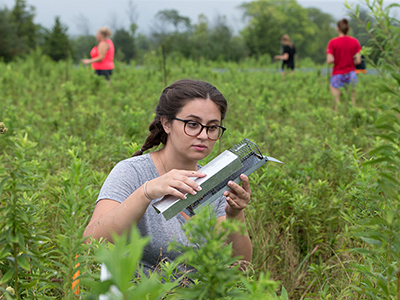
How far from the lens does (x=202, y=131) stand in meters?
2.01

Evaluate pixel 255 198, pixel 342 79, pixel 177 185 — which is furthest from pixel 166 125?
pixel 342 79

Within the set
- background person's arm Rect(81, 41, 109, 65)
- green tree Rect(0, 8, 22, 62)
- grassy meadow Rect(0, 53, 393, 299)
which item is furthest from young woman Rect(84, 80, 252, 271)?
green tree Rect(0, 8, 22, 62)

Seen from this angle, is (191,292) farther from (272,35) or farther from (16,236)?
(272,35)

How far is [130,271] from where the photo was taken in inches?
24.4

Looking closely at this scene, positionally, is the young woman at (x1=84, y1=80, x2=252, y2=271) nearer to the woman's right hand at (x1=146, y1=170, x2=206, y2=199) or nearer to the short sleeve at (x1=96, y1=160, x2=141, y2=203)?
the short sleeve at (x1=96, y1=160, x2=141, y2=203)

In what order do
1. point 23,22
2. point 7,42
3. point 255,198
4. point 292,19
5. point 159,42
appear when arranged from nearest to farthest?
point 255,198 → point 7,42 → point 23,22 → point 159,42 → point 292,19

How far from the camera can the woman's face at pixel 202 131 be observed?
6.66ft

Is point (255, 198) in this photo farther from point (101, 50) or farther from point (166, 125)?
point (101, 50)

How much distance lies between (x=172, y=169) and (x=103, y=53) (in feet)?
26.1

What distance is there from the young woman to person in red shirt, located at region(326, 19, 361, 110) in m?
5.65

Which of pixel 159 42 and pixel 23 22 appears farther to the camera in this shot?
A: pixel 159 42

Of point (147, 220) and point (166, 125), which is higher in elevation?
point (166, 125)

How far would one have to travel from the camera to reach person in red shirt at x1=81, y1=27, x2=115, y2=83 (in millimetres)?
9031

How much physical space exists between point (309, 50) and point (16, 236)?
8100 centimetres
